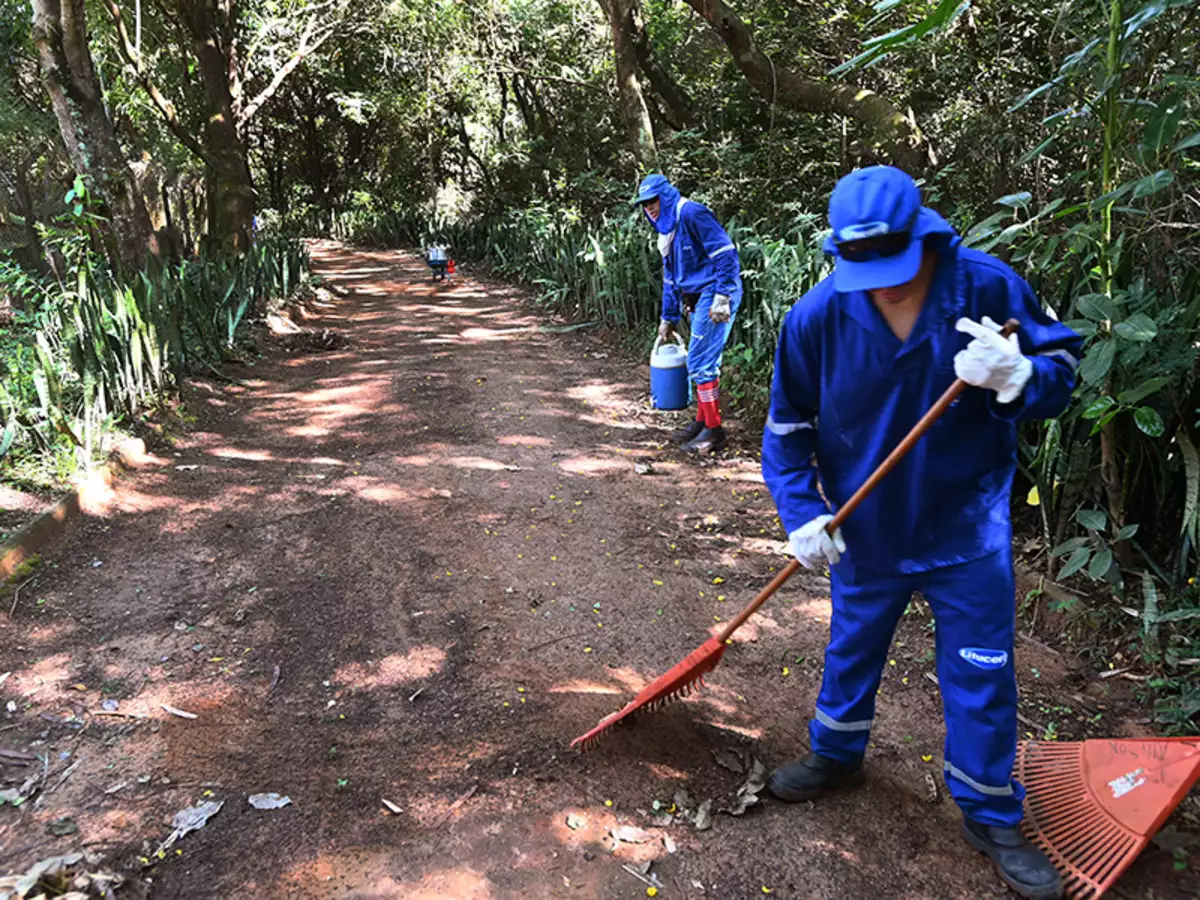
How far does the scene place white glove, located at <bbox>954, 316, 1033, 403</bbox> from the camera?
1712 millimetres

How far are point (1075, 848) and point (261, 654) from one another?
271 centimetres

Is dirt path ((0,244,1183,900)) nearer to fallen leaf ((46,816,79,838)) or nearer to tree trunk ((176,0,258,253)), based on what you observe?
fallen leaf ((46,816,79,838))

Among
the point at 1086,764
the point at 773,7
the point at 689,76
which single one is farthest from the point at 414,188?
the point at 1086,764

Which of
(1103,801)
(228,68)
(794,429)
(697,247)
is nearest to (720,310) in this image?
(697,247)

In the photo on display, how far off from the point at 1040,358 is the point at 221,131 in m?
12.2

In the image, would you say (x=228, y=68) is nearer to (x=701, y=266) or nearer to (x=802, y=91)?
(x=802, y=91)

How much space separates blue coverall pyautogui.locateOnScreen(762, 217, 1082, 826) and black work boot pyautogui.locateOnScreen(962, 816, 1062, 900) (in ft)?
0.17

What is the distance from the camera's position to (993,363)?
5.62ft

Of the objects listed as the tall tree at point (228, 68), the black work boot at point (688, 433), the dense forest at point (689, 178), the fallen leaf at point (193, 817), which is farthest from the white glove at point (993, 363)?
the tall tree at point (228, 68)

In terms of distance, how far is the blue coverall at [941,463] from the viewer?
1859mm

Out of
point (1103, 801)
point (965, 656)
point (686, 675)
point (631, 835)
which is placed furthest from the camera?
point (686, 675)

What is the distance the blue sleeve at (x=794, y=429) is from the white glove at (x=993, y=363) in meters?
0.40

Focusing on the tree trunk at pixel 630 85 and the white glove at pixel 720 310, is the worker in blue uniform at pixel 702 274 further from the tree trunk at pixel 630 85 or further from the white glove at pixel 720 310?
the tree trunk at pixel 630 85

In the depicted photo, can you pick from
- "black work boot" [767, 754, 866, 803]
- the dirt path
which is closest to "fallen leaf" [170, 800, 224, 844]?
the dirt path
